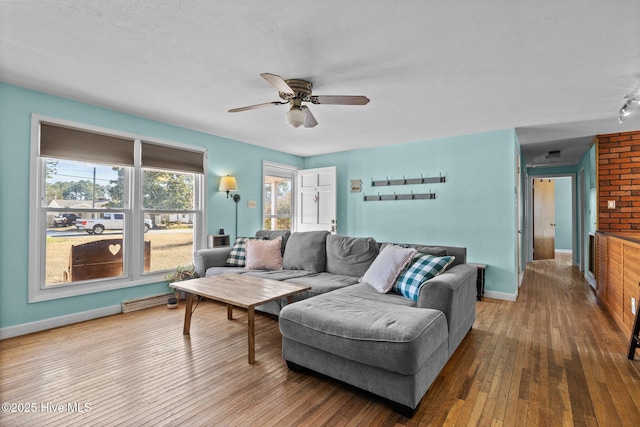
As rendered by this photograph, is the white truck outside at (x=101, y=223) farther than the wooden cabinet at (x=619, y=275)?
Yes

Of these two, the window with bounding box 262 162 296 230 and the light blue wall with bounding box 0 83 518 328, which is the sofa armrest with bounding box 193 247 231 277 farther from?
the window with bounding box 262 162 296 230

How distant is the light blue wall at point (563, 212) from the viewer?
29.6ft

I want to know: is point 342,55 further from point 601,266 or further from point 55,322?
point 601,266

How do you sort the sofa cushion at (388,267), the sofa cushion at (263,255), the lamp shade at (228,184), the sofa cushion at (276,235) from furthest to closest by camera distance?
the lamp shade at (228,184) → the sofa cushion at (276,235) → the sofa cushion at (263,255) → the sofa cushion at (388,267)

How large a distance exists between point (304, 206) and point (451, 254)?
11.5 ft

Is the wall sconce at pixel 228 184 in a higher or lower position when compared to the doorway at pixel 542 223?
higher

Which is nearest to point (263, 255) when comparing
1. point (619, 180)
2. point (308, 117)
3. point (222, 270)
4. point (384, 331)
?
point (222, 270)

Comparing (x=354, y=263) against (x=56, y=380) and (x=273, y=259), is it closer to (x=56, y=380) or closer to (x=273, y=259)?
(x=273, y=259)

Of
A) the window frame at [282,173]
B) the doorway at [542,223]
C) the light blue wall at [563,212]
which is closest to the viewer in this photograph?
the window frame at [282,173]

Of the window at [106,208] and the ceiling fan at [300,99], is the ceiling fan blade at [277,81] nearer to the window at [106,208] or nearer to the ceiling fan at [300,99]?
the ceiling fan at [300,99]

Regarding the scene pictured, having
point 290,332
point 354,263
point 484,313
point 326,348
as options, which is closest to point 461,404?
point 326,348

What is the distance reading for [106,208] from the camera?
364 cm

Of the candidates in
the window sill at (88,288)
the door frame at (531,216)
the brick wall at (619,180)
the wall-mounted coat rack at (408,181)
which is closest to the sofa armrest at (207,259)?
the window sill at (88,288)

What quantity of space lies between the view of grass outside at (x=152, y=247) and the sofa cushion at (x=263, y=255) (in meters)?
1.01
